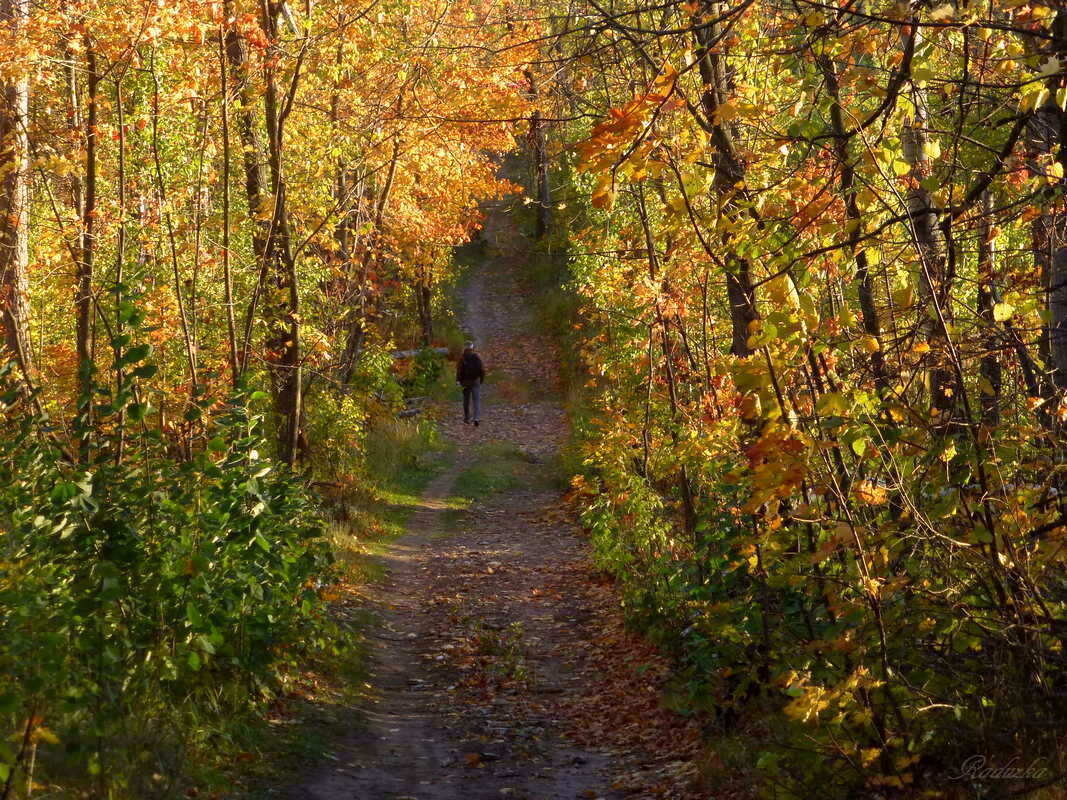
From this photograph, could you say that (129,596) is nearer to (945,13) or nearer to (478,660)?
(478,660)

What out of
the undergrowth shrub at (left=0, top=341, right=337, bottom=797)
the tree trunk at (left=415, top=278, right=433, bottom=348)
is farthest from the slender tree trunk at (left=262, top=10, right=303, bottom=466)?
the tree trunk at (left=415, top=278, right=433, bottom=348)

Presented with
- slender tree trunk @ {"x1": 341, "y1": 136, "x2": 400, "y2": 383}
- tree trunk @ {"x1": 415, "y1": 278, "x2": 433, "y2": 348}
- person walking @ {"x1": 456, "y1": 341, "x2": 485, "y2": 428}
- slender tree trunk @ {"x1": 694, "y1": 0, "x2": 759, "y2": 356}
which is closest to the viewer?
slender tree trunk @ {"x1": 694, "y1": 0, "x2": 759, "y2": 356}

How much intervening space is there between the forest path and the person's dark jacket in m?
2.73

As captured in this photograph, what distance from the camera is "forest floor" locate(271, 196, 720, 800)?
246 inches

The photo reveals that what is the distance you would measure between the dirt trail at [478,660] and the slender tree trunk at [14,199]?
4518 mm

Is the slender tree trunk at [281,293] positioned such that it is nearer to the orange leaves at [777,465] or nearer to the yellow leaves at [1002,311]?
the orange leaves at [777,465]

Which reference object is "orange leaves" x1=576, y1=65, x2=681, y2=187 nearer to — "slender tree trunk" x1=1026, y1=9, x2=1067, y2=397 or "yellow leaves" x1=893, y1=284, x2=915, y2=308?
"yellow leaves" x1=893, y1=284, x2=915, y2=308

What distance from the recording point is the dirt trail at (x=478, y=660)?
6.24 metres

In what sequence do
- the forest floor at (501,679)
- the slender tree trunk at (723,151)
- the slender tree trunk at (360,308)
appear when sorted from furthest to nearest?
1. the slender tree trunk at (360,308)
2. the forest floor at (501,679)
3. the slender tree trunk at (723,151)

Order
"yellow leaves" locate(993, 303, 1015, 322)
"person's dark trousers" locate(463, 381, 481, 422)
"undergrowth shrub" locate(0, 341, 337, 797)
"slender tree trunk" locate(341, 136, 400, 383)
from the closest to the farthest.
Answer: "yellow leaves" locate(993, 303, 1015, 322)
"undergrowth shrub" locate(0, 341, 337, 797)
"slender tree trunk" locate(341, 136, 400, 383)
"person's dark trousers" locate(463, 381, 481, 422)

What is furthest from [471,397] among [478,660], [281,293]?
[478,660]

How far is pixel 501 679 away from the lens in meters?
8.48

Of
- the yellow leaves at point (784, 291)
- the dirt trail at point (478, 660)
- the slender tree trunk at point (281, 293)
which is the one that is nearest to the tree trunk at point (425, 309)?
the dirt trail at point (478, 660)

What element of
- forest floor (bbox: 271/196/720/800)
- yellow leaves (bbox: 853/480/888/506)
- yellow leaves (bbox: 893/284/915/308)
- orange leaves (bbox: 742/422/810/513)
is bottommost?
forest floor (bbox: 271/196/720/800)
